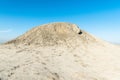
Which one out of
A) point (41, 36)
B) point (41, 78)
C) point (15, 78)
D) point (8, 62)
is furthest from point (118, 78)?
point (41, 36)

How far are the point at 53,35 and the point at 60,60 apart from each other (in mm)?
8072

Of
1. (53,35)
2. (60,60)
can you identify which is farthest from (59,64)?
(53,35)

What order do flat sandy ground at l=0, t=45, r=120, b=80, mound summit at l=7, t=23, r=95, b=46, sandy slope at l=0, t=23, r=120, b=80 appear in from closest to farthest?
1. flat sandy ground at l=0, t=45, r=120, b=80
2. sandy slope at l=0, t=23, r=120, b=80
3. mound summit at l=7, t=23, r=95, b=46

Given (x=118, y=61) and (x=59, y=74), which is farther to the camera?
(x=118, y=61)

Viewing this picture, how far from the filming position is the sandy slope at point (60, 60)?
45.3ft

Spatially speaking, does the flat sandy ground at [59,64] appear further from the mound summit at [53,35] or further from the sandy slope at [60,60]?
the mound summit at [53,35]

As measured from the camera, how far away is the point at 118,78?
15742mm

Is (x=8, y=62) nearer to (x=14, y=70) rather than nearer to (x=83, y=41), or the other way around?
(x=14, y=70)

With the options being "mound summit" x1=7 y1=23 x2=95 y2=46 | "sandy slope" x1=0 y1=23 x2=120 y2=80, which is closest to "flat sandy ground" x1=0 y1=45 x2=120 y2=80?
"sandy slope" x1=0 y1=23 x2=120 y2=80

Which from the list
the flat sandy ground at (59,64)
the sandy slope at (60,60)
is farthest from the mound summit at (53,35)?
the flat sandy ground at (59,64)

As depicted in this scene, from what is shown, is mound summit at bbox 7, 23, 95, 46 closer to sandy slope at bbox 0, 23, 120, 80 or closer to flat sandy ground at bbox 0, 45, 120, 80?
sandy slope at bbox 0, 23, 120, 80

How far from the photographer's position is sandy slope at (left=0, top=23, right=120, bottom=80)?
13.8 meters

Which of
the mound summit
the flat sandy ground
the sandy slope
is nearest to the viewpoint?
the flat sandy ground

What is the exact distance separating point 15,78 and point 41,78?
196 cm
